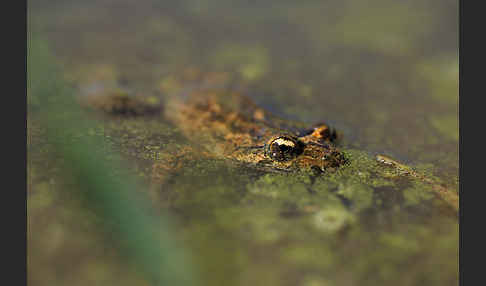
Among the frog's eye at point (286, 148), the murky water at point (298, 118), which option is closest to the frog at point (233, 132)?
the frog's eye at point (286, 148)

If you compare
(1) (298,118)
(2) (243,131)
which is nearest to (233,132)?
(2) (243,131)

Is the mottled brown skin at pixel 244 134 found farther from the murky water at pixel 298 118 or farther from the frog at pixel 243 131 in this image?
the murky water at pixel 298 118

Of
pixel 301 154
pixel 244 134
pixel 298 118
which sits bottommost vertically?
pixel 301 154

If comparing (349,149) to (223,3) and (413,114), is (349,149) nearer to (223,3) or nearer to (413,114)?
(413,114)

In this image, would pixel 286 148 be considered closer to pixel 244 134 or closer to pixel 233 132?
pixel 244 134

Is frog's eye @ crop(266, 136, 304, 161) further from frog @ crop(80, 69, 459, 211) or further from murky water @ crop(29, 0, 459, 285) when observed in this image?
murky water @ crop(29, 0, 459, 285)

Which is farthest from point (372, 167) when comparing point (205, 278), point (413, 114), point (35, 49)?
point (35, 49)
